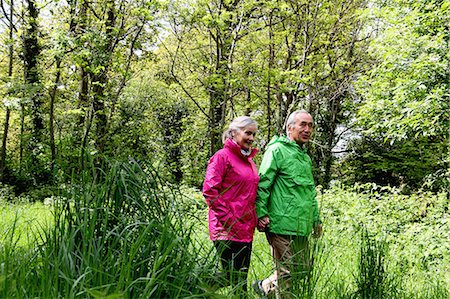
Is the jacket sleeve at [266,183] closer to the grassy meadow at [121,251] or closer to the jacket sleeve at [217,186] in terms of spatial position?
the jacket sleeve at [217,186]

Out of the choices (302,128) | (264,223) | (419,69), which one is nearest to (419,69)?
(419,69)

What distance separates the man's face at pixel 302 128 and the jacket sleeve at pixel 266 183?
26 cm

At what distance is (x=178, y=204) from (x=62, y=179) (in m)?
0.64

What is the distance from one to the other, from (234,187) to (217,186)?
15cm

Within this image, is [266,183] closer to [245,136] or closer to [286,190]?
[286,190]

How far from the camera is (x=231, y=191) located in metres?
3.46

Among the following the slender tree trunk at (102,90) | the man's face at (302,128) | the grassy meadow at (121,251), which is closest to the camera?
the grassy meadow at (121,251)

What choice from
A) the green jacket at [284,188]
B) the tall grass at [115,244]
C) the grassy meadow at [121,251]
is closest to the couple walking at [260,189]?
the green jacket at [284,188]

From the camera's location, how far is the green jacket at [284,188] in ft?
11.5

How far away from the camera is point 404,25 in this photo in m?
9.05

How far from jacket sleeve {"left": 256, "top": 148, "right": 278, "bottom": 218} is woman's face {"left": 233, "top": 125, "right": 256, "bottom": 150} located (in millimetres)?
198

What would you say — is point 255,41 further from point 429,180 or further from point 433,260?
point 433,260

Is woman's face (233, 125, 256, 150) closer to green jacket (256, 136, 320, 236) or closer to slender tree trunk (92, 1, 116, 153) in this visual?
green jacket (256, 136, 320, 236)

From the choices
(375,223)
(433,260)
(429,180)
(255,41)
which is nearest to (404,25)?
(429,180)
